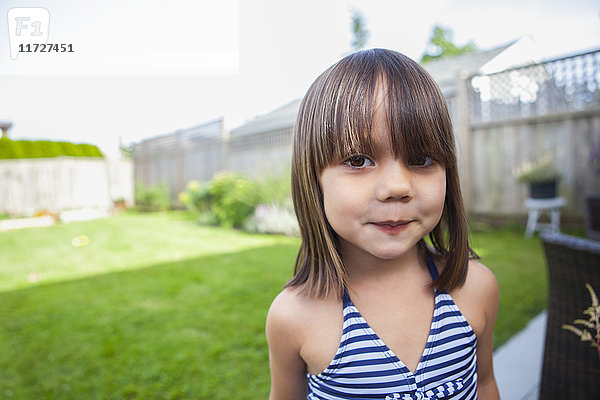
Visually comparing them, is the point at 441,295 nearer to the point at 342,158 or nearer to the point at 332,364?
Result: the point at 332,364

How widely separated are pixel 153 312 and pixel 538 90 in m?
4.93

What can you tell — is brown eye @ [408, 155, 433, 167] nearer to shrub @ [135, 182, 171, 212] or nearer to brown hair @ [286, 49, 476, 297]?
brown hair @ [286, 49, 476, 297]

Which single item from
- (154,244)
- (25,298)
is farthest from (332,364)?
(154,244)

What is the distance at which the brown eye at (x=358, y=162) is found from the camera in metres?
0.67

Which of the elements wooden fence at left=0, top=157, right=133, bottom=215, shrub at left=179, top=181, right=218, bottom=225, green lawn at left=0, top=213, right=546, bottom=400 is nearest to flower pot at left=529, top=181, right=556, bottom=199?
green lawn at left=0, top=213, right=546, bottom=400

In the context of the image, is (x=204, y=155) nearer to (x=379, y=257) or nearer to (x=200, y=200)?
(x=200, y=200)

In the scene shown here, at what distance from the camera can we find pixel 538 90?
4844 millimetres

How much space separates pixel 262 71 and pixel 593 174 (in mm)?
4475

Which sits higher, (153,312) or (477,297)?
(477,297)

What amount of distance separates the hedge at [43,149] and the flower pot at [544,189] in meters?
4.40

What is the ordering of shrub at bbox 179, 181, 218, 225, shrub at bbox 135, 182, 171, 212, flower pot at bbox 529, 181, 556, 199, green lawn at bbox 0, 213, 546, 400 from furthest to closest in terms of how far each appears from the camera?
shrub at bbox 135, 182, 171, 212 < shrub at bbox 179, 181, 218, 225 < flower pot at bbox 529, 181, 556, 199 < green lawn at bbox 0, 213, 546, 400

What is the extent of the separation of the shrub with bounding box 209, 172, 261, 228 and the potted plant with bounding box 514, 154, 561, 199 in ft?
12.0

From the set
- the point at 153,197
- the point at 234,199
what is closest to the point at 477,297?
the point at 234,199

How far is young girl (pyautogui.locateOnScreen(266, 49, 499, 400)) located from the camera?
0.66 m
